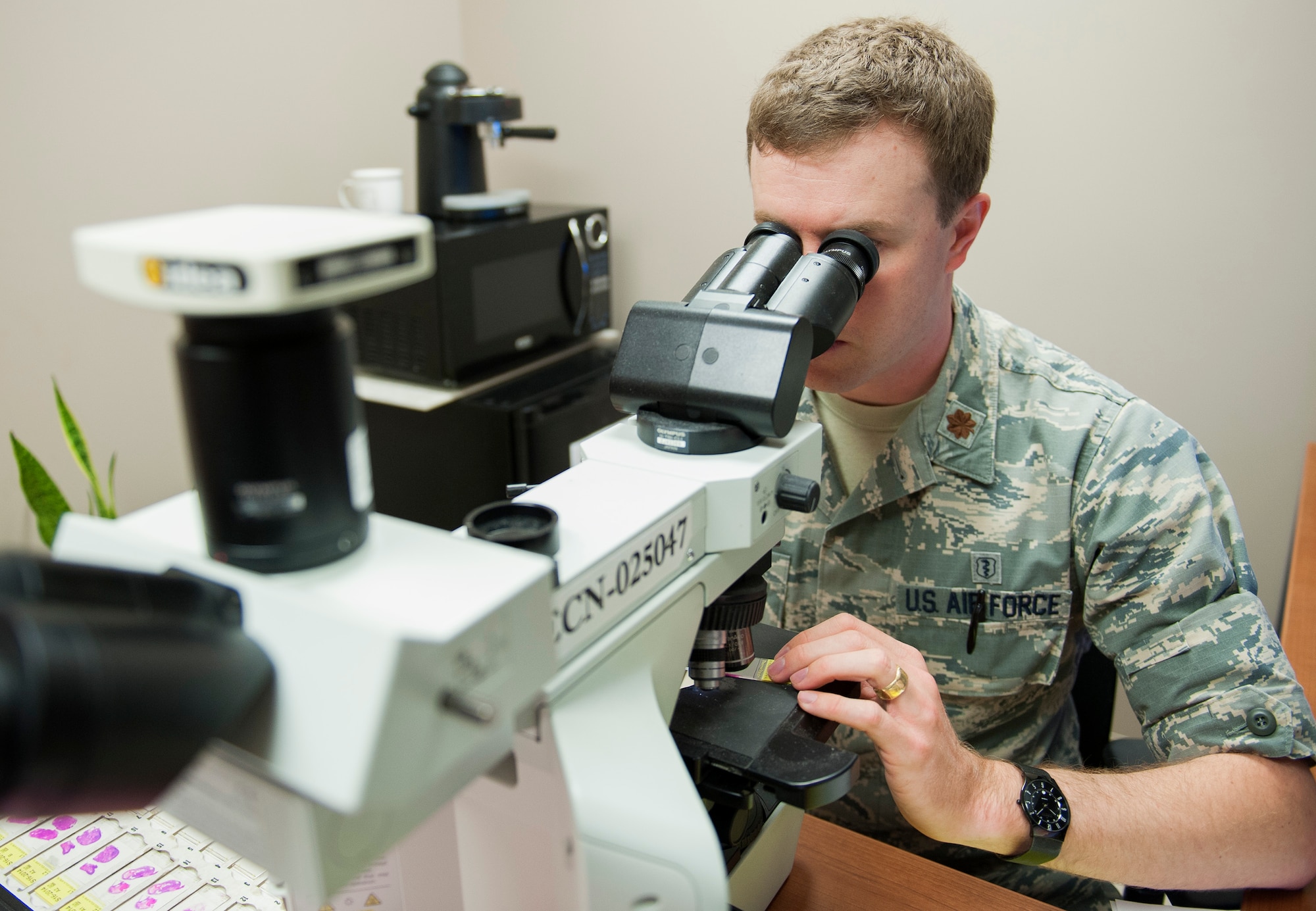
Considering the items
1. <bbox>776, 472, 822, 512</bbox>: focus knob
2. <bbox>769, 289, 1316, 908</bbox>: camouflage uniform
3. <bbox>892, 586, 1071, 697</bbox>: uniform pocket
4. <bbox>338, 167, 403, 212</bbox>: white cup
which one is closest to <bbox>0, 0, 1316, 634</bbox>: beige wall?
<bbox>338, 167, 403, 212</bbox>: white cup

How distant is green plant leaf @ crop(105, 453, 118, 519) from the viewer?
70.2 inches

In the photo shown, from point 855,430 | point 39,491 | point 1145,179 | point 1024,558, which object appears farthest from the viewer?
point 1145,179

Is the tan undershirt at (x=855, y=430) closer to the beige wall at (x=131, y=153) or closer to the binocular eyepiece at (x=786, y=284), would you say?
the binocular eyepiece at (x=786, y=284)

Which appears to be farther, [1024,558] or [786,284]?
[1024,558]

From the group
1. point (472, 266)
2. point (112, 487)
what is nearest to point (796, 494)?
point (472, 266)

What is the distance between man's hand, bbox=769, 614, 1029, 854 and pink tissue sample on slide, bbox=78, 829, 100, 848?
708 mm

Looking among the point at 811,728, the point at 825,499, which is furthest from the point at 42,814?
the point at 825,499

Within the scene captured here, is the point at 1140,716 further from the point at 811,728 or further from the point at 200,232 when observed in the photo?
the point at 200,232

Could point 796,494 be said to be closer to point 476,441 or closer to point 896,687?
point 896,687

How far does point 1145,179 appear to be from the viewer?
187 cm

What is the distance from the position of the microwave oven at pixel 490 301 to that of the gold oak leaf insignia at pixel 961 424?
105 cm

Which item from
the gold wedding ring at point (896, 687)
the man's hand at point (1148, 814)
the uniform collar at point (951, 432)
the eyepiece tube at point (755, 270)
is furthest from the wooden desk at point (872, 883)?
the eyepiece tube at point (755, 270)

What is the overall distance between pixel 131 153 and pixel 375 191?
1.64ft

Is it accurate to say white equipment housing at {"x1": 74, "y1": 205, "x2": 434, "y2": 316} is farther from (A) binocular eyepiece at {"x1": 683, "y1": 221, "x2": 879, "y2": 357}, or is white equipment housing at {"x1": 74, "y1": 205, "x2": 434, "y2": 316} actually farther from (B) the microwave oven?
(B) the microwave oven
